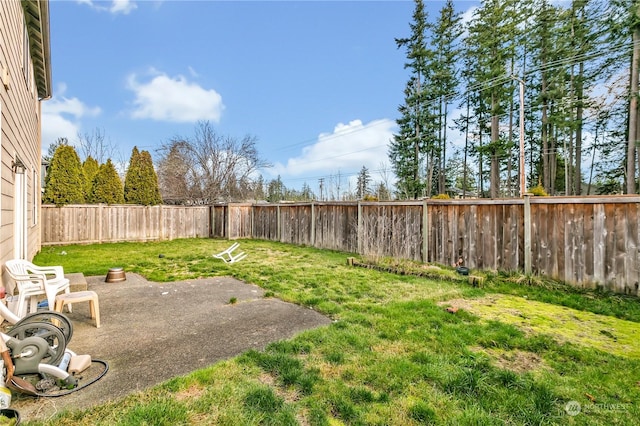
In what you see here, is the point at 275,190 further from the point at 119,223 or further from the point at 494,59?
the point at 494,59

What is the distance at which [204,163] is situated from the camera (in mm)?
21750

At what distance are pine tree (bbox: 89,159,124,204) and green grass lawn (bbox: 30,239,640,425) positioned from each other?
11.2m

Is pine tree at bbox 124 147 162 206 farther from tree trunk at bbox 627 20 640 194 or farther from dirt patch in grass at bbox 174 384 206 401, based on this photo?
tree trunk at bbox 627 20 640 194

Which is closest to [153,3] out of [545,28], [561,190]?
[545,28]

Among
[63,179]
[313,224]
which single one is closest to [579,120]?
[313,224]

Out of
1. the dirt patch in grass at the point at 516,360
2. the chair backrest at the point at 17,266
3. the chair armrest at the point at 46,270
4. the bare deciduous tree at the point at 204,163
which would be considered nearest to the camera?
the dirt patch in grass at the point at 516,360

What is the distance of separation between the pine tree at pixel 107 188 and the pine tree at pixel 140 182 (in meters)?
0.36

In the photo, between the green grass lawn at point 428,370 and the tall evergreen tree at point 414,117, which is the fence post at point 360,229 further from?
the tall evergreen tree at point 414,117

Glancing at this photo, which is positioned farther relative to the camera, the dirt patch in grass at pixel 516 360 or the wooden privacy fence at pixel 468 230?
the wooden privacy fence at pixel 468 230

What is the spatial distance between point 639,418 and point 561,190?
1124 inches

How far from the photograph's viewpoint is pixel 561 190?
80.1 ft

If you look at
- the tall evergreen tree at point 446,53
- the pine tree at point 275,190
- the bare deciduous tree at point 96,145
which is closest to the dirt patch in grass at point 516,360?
the tall evergreen tree at point 446,53

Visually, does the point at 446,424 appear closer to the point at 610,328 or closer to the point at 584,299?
the point at 610,328

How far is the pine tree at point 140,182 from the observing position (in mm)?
13156
